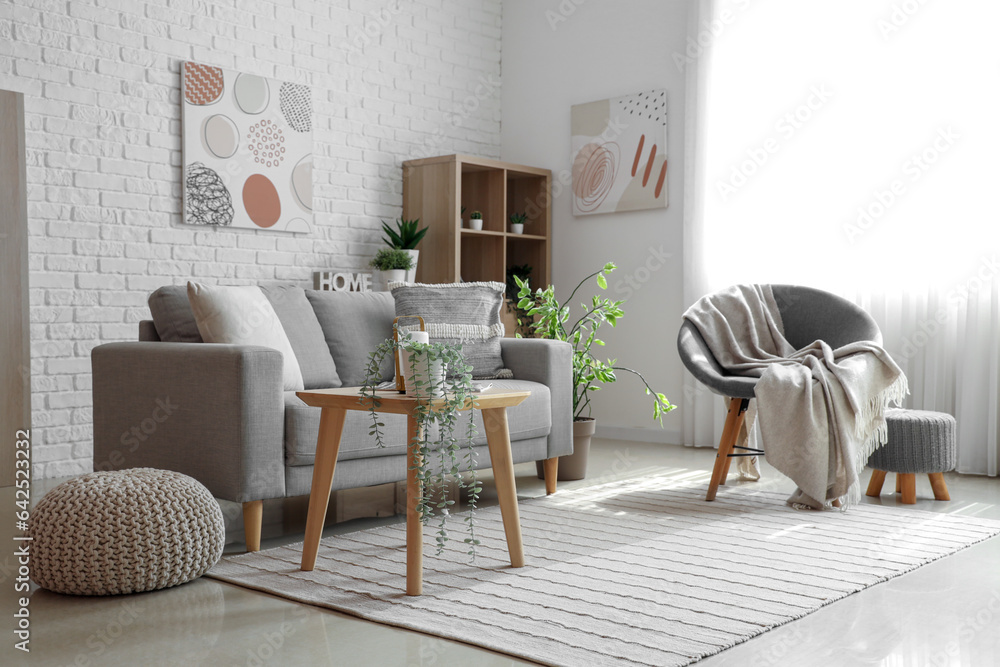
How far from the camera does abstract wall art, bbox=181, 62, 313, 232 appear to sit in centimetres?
441

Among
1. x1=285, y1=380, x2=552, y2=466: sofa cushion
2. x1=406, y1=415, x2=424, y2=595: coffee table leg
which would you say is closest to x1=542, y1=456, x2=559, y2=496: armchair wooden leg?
x1=285, y1=380, x2=552, y2=466: sofa cushion

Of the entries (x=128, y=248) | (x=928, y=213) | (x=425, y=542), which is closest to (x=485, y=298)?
(x=425, y=542)

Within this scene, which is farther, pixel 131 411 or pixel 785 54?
pixel 785 54

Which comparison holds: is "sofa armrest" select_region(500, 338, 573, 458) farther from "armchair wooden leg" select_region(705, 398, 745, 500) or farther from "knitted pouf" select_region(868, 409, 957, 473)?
"knitted pouf" select_region(868, 409, 957, 473)

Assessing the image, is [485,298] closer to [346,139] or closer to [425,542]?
[425,542]

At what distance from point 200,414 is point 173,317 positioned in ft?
1.75

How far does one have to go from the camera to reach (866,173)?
14.8 feet

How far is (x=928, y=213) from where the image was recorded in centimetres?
431

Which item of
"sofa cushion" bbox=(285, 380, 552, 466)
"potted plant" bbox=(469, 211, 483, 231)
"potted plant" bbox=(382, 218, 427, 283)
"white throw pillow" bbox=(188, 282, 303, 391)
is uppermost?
"potted plant" bbox=(469, 211, 483, 231)

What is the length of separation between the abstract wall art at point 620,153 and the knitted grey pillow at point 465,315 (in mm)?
1890

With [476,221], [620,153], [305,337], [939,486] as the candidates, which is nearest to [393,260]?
[476,221]

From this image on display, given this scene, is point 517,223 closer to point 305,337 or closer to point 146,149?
point 146,149

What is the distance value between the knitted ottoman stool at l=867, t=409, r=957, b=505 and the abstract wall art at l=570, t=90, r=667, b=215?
216 centimetres

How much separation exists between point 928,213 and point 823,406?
4.86 ft
